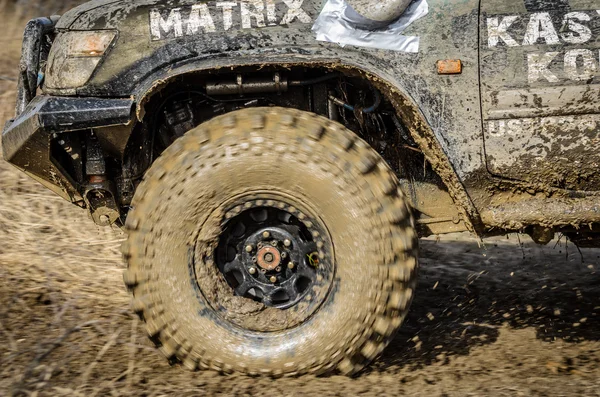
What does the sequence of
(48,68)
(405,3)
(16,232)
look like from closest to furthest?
(405,3) < (48,68) < (16,232)

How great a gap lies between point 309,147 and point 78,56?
3.68ft

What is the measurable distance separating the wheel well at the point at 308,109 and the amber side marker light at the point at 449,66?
1.08 ft

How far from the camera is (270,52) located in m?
3.60

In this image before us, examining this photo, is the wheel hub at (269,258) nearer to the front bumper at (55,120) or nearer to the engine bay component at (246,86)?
the engine bay component at (246,86)

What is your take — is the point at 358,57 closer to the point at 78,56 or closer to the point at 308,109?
the point at 308,109

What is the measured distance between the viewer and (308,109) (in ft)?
13.2

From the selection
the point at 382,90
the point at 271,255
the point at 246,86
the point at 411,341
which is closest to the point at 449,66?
the point at 382,90

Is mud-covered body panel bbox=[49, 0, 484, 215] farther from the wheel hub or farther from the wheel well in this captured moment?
the wheel hub

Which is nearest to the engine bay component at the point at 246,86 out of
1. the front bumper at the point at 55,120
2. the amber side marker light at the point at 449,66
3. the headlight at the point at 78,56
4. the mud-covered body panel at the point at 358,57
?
the mud-covered body panel at the point at 358,57

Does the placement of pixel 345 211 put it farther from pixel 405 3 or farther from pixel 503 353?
pixel 503 353

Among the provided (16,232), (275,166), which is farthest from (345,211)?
(16,232)

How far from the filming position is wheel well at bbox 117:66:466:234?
3.81 metres

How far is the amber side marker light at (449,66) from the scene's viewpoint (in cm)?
357

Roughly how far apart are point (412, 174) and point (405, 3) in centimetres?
85
